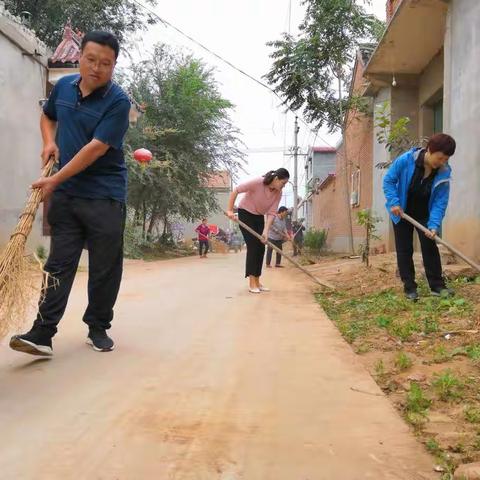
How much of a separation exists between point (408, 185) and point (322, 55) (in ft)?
28.8

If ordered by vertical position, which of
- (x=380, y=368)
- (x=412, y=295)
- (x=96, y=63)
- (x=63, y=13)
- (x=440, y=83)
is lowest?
(x=380, y=368)

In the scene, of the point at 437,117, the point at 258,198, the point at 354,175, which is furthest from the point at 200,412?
the point at 354,175

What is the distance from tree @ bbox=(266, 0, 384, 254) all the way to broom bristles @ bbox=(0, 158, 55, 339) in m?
10.9

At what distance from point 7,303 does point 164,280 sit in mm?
5314

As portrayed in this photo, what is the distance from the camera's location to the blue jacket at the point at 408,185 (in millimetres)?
4613

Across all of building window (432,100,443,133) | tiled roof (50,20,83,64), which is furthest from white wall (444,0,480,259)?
tiled roof (50,20,83,64)

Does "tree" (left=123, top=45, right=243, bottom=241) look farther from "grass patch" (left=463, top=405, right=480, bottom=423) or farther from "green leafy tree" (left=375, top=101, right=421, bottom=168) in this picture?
"grass patch" (left=463, top=405, right=480, bottom=423)

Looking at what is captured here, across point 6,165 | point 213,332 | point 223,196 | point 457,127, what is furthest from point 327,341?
point 223,196

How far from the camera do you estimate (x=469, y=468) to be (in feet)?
5.41

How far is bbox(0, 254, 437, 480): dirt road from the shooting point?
170 centimetres

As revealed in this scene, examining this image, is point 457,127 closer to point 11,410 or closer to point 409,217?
point 409,217

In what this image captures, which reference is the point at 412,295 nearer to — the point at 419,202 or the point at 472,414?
the point at 419,202

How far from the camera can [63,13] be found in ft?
44.9

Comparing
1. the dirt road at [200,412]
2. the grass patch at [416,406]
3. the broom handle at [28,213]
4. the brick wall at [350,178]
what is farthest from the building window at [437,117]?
→ the broom handle at [28,213]
